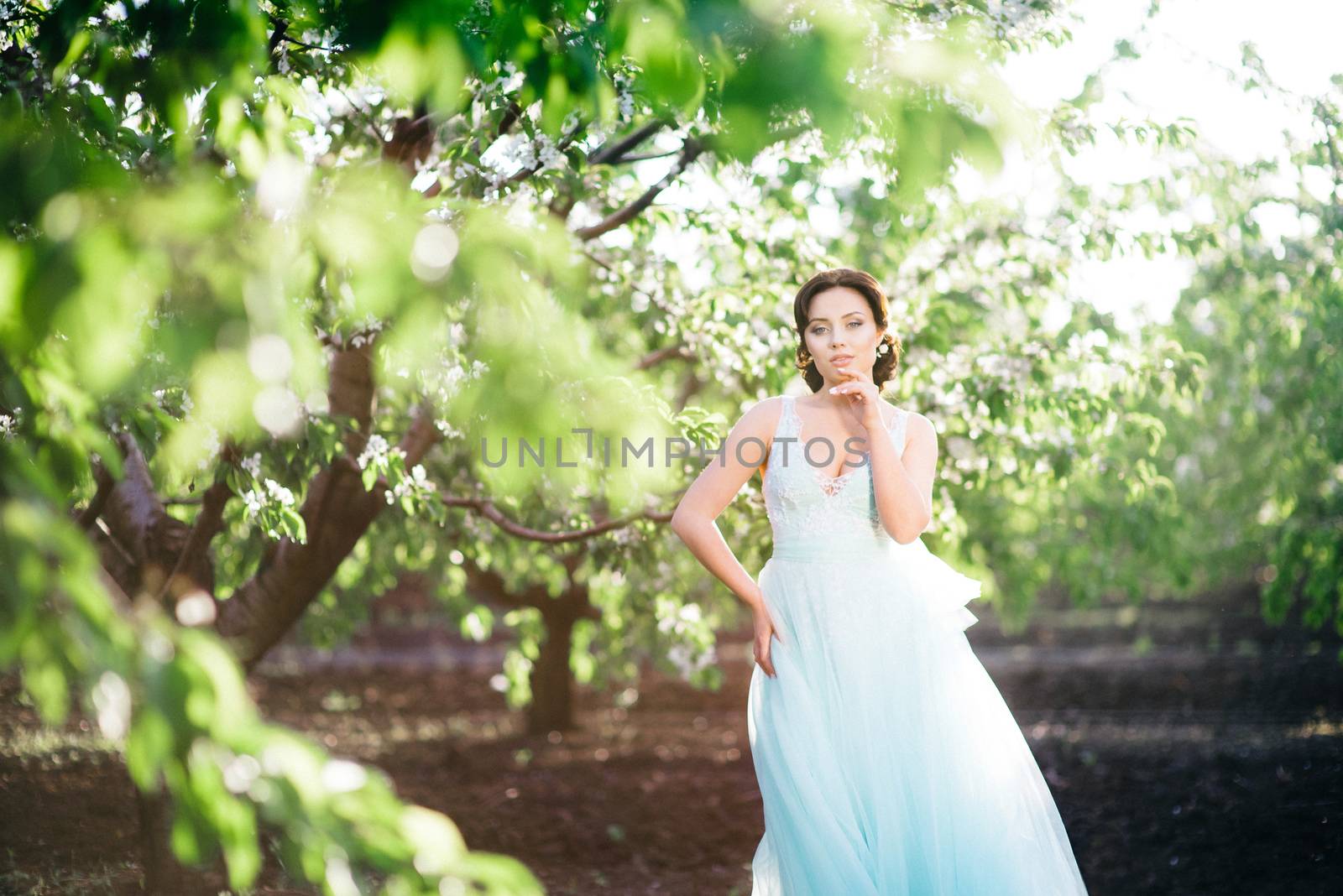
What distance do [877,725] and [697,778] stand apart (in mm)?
5592

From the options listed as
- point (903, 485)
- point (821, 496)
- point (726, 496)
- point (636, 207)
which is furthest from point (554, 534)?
point (903, 485)

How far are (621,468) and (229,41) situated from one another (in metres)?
0.92

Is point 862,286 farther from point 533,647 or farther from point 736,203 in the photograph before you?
point 533,647

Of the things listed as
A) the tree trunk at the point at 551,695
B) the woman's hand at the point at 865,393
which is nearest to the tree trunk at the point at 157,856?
the woman's hand at the point at 865,393

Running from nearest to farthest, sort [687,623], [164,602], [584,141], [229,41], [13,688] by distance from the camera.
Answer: [229,41]
[584,141]
[164,602]
[687,623]
[13,688]

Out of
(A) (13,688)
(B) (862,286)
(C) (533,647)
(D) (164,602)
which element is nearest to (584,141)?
(B) (862,286)

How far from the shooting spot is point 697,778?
905cm

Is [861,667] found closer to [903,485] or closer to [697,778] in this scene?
[903,485]

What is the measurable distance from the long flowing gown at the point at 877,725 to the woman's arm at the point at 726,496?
73mm

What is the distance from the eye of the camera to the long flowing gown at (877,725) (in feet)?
11.9

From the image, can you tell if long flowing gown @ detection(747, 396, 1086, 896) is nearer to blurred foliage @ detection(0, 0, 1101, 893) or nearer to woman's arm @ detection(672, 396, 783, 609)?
woman's arm @ detection(672, 396, 783, 609)

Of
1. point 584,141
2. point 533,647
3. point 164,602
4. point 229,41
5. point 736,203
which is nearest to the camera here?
point 229,41

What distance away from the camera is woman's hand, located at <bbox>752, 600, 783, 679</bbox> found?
3.72 metres

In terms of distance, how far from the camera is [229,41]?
1873mm
